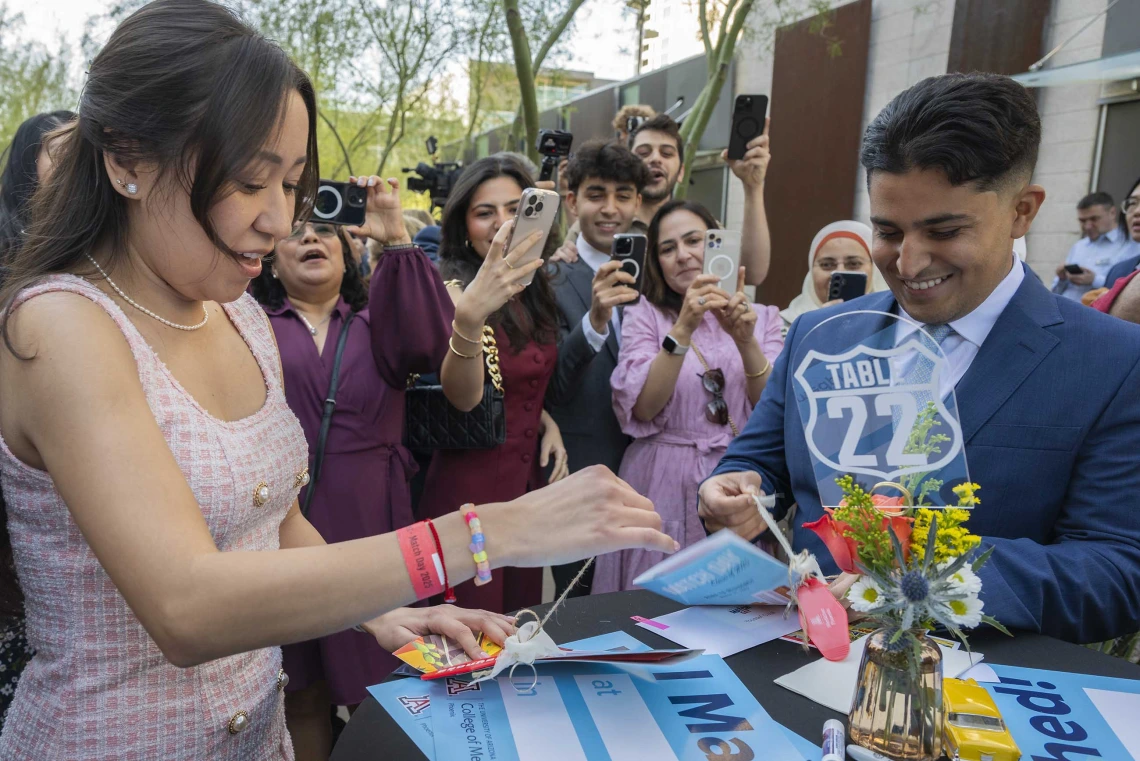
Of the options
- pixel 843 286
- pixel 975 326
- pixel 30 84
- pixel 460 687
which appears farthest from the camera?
pixel 30 84

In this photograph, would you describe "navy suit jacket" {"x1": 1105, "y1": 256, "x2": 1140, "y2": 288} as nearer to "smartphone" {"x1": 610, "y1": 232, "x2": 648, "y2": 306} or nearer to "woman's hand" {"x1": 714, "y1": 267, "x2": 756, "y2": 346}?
"woman's hand" {"x1": 714, "y1": 267, "x2": 756, "y2": 346}

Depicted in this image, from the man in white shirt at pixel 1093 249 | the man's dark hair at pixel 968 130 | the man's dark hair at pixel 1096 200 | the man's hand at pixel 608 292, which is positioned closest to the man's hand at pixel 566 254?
the man's hand at pixel 608 292

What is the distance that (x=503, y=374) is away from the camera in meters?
2.72

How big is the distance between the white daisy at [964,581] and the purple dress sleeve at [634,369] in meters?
1.81

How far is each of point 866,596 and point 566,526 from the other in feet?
1.39

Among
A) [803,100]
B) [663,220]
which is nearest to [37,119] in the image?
[663,220]

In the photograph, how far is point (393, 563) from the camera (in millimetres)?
1013

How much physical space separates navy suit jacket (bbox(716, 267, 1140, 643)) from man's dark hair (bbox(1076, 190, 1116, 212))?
5.46 metres

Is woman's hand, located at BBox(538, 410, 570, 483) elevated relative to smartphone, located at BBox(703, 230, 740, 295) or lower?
lower

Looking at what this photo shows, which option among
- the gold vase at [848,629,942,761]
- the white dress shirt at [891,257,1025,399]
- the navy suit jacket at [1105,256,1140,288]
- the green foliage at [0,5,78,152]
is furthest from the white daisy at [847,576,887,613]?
the green foliage at [0,5,78,152]

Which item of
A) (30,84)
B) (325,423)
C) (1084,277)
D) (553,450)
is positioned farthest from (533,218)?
(30,84)

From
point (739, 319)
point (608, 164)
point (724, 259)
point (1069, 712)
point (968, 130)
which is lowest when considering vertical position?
point (1069, 712)

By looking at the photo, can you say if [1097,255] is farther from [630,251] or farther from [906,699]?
[906,699]

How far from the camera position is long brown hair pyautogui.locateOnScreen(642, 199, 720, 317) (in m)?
3.16
